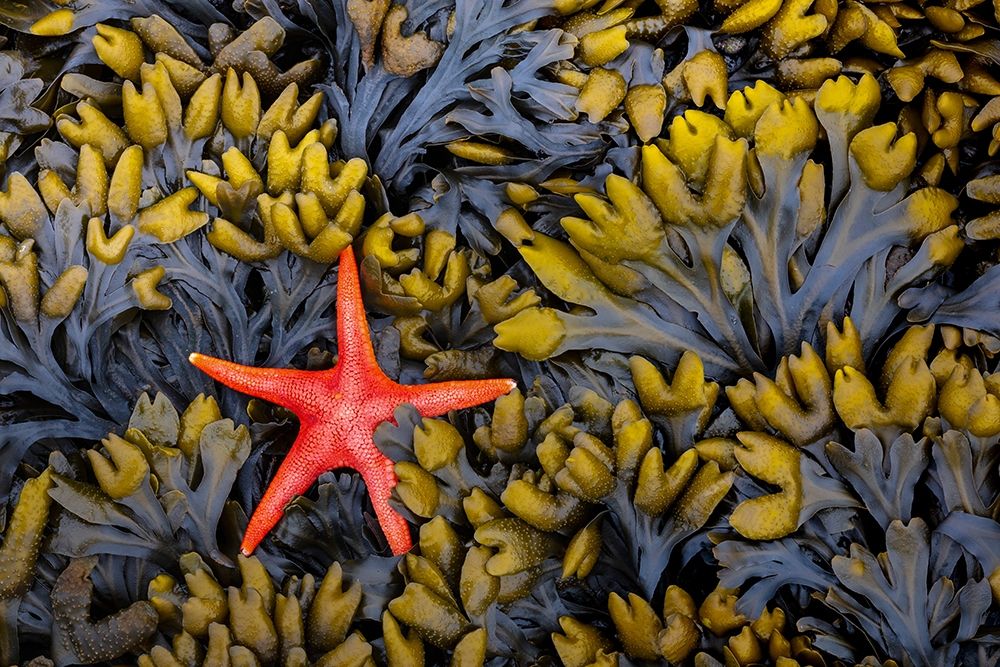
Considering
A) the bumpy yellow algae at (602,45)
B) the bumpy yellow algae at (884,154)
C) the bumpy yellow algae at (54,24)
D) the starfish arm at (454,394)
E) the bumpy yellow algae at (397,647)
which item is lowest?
the bumpy yellow algae at (397,647)

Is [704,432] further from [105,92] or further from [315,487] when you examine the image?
[105,92]

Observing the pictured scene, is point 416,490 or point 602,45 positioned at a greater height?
point 602,45

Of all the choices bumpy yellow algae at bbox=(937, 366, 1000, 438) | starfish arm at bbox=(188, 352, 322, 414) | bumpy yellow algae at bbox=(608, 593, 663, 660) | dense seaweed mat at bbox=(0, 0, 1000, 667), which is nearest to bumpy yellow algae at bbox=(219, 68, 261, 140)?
dense seaweed mat at bbox=(0, 0, 1000, 667)

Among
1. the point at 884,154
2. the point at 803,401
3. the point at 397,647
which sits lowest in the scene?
the point at 397,647

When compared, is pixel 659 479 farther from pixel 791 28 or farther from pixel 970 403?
pixel 791 28

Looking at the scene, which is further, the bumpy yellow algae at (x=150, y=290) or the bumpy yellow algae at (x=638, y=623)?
the bumpy yellow algae at (x=150, y=290)

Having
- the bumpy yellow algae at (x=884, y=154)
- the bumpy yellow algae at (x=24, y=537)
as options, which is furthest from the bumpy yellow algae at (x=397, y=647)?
the bumpy yellow algae at (x=884, y=154)

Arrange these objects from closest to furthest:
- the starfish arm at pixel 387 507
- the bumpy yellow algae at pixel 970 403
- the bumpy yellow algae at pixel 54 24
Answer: the bumpy yellow algae at pixel 970 403 → the starfish arm at pixel 387 507 → the bumpy yellow algae at pixel 54 24

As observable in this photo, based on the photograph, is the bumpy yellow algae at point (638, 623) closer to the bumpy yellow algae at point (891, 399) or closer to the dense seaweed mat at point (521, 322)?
the dense seaweed mat at point (521, 322)

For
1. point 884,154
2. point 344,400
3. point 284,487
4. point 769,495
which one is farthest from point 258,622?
point 884,154
